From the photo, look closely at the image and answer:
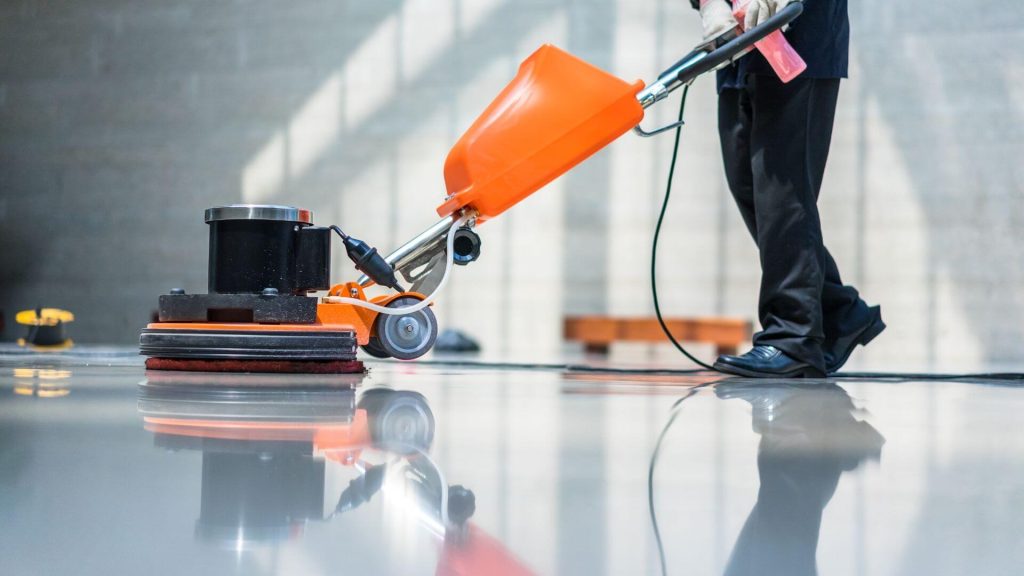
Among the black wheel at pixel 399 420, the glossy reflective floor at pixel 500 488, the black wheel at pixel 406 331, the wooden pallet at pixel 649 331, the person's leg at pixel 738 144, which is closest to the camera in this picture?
the glossy reflective floor at pixel 500 488

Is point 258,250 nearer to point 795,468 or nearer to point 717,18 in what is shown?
point 717,18

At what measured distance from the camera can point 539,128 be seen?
1.58m

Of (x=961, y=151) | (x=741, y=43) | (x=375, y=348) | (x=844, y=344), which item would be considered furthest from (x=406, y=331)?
(x=961, y=151)

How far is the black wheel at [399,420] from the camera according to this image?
759 millimetres

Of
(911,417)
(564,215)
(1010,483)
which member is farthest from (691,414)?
(564,215)

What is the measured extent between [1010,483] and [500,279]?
146 inches

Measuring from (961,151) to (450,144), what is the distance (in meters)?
2.19

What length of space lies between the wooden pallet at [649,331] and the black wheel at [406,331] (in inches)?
87.5

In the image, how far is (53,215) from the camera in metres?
4.86

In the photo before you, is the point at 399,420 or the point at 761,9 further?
the point at 761,9

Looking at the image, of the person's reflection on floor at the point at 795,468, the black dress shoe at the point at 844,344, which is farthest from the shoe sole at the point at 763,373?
the person's reflection on floor at the point at 795,468

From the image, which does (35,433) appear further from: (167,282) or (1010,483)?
(167,282)

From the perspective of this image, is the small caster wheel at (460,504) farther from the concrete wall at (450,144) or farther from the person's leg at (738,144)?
the concrete wall at (450,144)

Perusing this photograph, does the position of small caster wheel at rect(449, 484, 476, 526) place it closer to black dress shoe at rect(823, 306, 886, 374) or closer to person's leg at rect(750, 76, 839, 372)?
person's leg at rect(750, 76, 839, 372)
